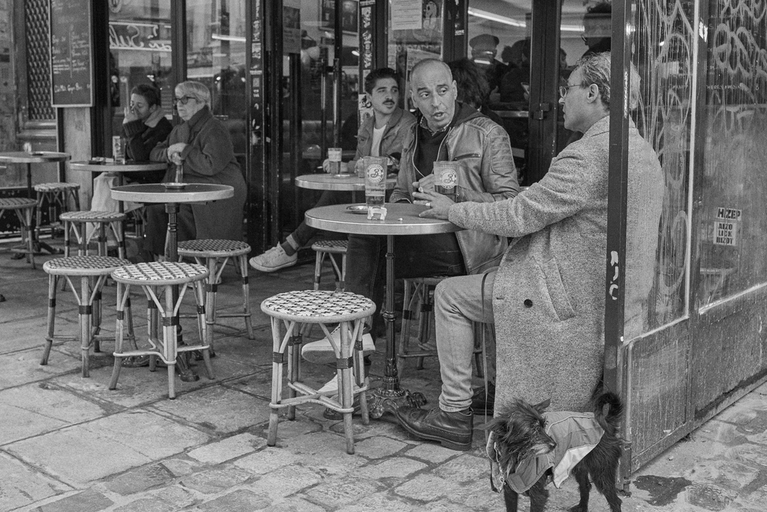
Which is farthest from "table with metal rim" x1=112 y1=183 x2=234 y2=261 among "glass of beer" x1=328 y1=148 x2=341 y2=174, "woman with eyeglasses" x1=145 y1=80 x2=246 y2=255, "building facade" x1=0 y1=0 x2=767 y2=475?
"building facade" x1=0 y1=0 x2=767 y2=475

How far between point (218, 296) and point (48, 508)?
339 centimetres

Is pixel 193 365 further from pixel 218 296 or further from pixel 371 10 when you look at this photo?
pixel 371 10

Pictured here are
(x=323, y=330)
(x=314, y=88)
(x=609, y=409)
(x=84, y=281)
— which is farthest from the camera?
(x=314, y=88)

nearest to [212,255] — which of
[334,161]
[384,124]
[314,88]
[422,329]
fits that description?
[334,161]

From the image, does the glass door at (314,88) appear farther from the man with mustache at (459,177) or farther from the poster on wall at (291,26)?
the man with mustache at (459,177)

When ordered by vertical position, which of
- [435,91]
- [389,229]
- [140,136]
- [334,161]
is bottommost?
[389,229]

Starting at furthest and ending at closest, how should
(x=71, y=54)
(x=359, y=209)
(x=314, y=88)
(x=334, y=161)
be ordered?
1. (x=71, y=54)
2. (x=314, y=88)
3. (x=334, y=161)
4. (x=359, y=209)

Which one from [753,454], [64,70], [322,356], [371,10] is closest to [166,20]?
[64,70]

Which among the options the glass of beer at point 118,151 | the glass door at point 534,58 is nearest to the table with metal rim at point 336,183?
the glass door at point 534,58

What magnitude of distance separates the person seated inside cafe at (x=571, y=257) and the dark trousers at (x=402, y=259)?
2.58ft

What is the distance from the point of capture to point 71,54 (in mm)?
8500

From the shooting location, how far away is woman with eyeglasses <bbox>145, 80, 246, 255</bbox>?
607 centimetres

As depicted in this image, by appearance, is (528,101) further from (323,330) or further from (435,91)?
(323,330)

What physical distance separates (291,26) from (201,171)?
1696mm
